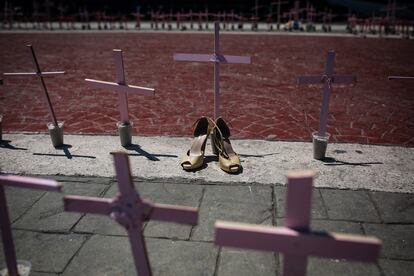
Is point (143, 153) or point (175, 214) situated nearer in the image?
point (175, 214)

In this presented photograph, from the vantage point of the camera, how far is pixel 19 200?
3.21m

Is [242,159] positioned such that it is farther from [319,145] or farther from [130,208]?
[130,208]

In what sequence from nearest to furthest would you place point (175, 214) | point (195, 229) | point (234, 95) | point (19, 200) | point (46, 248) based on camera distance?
1. point (175, 214)
2. point (46, 248)
3. point (195, 229)
4. point (19, 200)
5. point (234, 95)

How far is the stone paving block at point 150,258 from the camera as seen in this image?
238cm

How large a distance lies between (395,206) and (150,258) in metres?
2.13

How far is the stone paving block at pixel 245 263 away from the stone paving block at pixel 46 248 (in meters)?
1.10

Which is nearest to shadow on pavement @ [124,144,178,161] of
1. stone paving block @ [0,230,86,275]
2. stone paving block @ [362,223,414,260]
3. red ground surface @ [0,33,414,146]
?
red ground surface @ [0,33,414,146]

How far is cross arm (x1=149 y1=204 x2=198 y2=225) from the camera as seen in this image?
138 centimetres

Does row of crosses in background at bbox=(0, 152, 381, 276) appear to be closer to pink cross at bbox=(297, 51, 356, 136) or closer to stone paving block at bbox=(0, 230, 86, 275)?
stone paving block at bbox=(0, 230, 86, 275)

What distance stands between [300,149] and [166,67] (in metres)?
6.64

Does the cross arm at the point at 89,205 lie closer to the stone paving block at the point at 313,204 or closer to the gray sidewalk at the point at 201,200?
the gray sidewalk at the point at 201,200

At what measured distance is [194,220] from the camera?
1388 millimetres

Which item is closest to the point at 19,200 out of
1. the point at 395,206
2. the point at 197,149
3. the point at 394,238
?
the point at 197,149

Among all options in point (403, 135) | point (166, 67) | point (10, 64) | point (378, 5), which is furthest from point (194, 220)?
point (378, 5)
